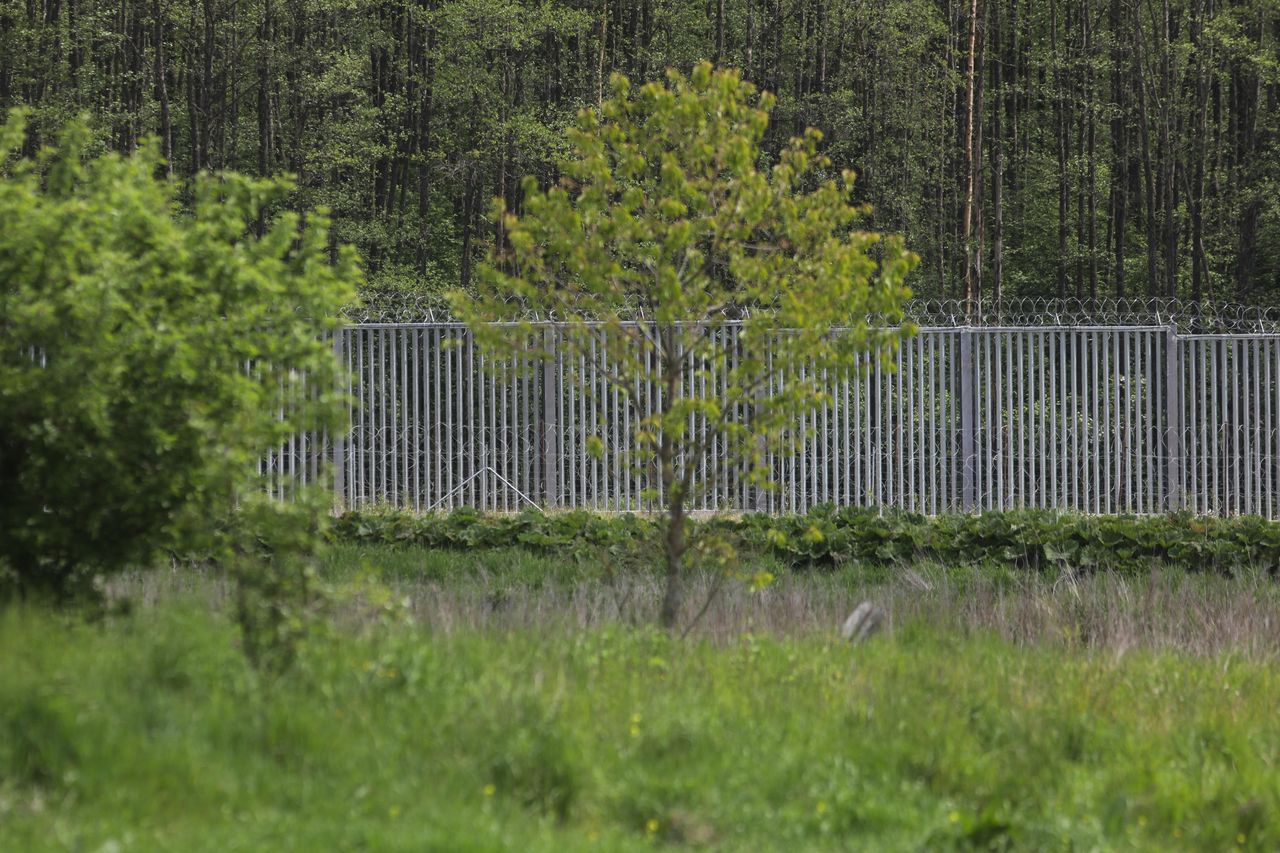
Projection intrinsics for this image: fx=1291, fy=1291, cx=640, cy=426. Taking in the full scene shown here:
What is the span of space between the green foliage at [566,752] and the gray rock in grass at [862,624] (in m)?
1.18

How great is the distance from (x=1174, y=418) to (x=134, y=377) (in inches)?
471

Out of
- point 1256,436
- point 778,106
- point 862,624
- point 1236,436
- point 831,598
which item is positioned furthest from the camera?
point 778,106

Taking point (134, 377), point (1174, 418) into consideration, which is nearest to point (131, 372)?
point (134, 377)

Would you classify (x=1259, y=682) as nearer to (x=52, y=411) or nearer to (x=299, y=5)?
(x=52, y=411)

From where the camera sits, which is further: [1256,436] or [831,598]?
[1256,436]

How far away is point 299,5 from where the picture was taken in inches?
1086

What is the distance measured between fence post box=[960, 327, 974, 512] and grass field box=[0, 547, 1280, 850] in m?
7.20

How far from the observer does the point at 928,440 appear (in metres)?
15.2

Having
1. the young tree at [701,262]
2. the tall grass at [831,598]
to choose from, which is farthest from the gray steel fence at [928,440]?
the young tree at [701,262]

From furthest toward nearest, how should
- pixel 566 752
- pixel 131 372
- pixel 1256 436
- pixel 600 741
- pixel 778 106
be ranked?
pixel 778 106, pixel 1256 436, pixel 131 372, pixel 600 741, pixel 566 752

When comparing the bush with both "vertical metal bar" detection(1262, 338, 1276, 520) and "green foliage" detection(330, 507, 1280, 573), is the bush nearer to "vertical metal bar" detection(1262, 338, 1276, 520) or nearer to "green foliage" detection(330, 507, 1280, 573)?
"green foliage" detection(330, 507, 1280, 573)

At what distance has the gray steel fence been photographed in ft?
48.4

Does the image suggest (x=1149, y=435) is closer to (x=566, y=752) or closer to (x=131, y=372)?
(x=566, y=752)

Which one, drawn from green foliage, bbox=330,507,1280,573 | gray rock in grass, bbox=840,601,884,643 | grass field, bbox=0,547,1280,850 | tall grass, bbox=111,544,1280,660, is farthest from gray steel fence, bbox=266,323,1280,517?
grass field, bbox=0,547,1280,850
